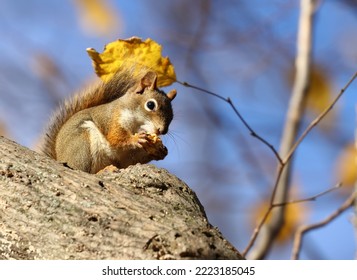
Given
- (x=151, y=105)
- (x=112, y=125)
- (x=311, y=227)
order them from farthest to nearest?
(x=151, y=105) → (x=112, y=125) → (x=311, y=227)

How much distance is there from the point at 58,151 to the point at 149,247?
1.32 m

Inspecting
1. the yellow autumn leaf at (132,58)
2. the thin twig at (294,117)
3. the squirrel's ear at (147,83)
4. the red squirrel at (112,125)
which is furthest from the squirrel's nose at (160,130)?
the thin twig at (294,117)

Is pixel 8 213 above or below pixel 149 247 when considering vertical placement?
above

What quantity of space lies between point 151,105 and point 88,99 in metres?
0.32

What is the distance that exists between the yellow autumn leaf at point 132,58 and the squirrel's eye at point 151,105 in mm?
492

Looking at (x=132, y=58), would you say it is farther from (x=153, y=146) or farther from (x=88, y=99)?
(x=88, y=99)

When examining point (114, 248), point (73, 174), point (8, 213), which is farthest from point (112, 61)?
point (114, 248)

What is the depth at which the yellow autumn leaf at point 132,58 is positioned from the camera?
261 centimetres

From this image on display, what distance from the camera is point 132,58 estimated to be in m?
2.69

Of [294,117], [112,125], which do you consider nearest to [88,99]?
[112,125]

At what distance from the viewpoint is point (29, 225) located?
6.22ft
